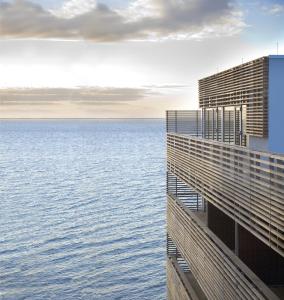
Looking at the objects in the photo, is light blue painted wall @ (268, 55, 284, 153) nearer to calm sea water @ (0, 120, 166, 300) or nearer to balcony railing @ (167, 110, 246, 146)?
balcony railing @ (167, 110, 246, 146)

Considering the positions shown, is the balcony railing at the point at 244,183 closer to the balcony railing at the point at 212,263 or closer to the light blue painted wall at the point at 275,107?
the balcony railing at the point at 212,263

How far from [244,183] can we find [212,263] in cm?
364

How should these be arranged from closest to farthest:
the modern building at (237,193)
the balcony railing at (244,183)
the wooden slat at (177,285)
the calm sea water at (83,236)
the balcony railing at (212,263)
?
the balcony railing at (244,183) < the modern building at (237,193) < the balcony railing at (212,263) < the wooden slat at (177,285) < the calm sea water at (83,236)

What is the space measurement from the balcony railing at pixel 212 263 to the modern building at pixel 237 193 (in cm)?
2

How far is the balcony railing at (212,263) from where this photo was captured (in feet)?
47.5

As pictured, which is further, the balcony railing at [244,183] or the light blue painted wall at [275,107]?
the light blue painted wall at [275,107]

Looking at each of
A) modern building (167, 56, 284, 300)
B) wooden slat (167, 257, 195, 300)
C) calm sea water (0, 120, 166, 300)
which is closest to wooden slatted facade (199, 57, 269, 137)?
modern building (167, 56, 284, 300)

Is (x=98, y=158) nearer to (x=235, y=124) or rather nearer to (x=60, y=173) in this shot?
(x=60, y=173)

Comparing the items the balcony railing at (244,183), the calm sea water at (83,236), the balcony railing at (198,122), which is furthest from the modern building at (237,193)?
the calm sea water at (83,236)

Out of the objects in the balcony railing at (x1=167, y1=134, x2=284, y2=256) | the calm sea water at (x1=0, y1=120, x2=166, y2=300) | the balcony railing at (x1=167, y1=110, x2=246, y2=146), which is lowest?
the calm sea water at (x1=0, y1=120, x2=166, y2=300)

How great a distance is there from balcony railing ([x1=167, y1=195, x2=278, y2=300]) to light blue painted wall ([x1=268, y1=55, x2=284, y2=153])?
329 centimetres

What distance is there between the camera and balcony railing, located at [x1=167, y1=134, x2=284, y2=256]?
12.9 m

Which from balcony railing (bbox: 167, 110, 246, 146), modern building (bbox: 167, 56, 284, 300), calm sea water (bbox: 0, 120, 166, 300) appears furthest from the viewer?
calm sea water (bbox: 0, 120, 166, 300)

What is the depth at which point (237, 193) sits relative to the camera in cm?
1550
